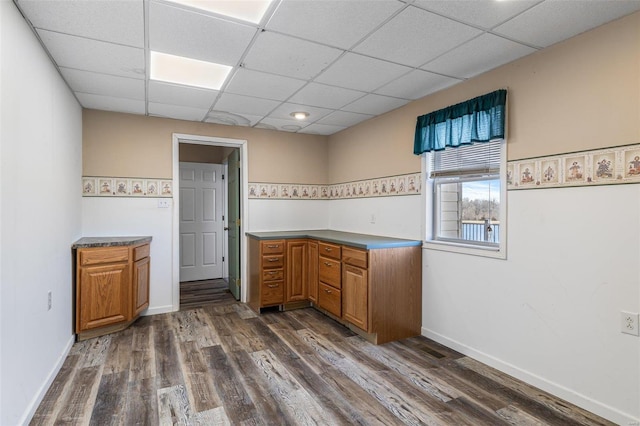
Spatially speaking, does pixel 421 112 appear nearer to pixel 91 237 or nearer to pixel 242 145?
pixel 242 145

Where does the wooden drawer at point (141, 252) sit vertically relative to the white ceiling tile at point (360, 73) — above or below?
below

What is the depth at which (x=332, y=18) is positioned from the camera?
1933mm

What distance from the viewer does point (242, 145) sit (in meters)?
4.44

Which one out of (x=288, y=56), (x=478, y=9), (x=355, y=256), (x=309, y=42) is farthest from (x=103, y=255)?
(x=478, y=9)

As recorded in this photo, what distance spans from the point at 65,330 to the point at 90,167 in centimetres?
172

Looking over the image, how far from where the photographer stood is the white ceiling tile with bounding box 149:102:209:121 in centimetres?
355

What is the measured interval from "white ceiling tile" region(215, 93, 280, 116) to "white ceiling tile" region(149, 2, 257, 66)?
81 cm

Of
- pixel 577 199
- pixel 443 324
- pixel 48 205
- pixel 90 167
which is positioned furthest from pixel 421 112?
pixel 90 167

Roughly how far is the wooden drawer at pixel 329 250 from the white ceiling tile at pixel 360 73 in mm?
1573

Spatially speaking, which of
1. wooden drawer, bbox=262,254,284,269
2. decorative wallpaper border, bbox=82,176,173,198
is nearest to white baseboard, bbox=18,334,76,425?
decorative wallpaper border, bbox=82,176,173,198

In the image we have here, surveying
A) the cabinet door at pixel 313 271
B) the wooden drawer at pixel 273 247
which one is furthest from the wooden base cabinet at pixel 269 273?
the cabinet door at pixel 313 271

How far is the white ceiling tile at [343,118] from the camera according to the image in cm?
387

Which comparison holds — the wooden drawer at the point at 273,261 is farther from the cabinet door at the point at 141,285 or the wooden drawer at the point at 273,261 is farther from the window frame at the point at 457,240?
the window frame at the point at 457,240

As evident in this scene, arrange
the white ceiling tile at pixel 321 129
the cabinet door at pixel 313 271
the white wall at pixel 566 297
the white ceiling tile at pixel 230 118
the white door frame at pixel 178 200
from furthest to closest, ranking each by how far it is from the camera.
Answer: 1. the white ceiling tile at pixel 321 129
2. the white door frame at pixel 178 200
3. the cabinet door at pixel 313 271
4. the white ceiling tile at pixel 230 118
5. the white wall at pixel 566 297
